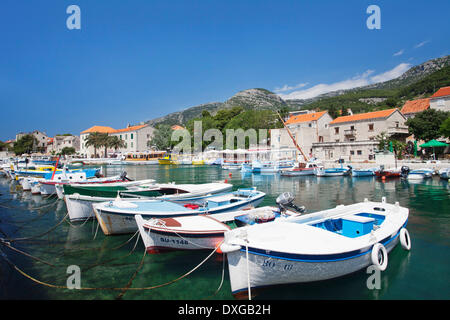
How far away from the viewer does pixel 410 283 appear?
6758 millimetres

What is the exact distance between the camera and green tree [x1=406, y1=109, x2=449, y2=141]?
137ft

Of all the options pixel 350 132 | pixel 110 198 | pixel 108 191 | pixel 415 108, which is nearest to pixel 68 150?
pixel 350 132

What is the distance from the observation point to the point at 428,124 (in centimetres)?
4228

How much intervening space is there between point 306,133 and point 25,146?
9600cm

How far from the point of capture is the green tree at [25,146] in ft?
291

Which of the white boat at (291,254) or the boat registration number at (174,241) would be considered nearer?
the white boat at (291,254)

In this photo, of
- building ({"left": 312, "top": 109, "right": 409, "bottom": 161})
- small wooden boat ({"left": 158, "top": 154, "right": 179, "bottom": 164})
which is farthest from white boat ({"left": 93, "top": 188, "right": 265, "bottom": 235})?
small wooden boat ({"left": 158, "top": 154, "right": 179, "bottom": 164})

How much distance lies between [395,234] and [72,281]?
32.1ft

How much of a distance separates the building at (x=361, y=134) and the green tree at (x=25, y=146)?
9598 centimetres

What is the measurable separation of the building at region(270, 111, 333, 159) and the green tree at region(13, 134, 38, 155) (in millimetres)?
84491

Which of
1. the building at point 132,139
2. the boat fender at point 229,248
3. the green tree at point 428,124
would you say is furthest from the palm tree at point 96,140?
the boat fender at point 229,248

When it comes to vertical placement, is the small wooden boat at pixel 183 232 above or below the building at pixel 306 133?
below

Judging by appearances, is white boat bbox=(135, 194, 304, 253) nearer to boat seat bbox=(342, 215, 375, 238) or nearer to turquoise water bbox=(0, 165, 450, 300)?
turquoise water bbox=(0, 165, 450, 300)

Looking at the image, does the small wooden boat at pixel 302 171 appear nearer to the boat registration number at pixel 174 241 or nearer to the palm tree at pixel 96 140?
the boat registration number at pixel 174 241
